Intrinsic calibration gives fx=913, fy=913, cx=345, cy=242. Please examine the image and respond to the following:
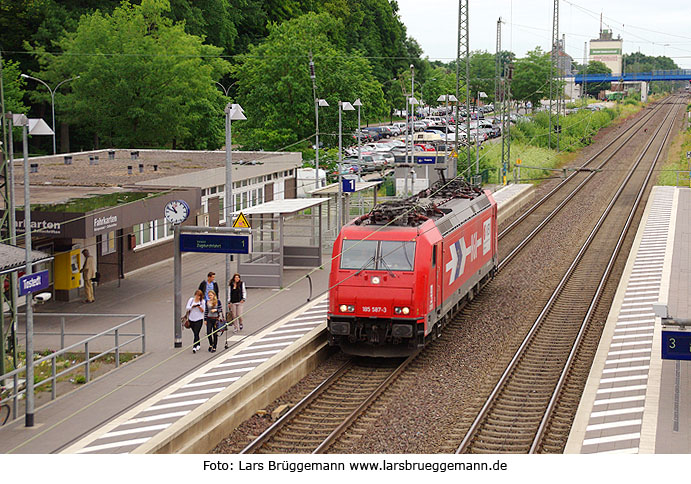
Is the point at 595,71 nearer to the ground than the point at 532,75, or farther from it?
farther from it

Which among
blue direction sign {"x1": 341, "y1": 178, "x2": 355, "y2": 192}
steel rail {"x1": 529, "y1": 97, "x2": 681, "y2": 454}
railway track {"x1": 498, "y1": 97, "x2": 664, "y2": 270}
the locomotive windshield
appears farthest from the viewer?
railway track {"x1": 498, "y1": 97, "x2": 664, "y2": 270}

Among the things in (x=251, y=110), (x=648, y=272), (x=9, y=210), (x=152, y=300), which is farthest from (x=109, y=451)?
(x=251, y=110)

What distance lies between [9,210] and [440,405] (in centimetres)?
914

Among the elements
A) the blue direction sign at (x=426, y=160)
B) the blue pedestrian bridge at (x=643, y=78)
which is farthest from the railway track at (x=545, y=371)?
the blue pedestrian bridge at (x=643, y=78)

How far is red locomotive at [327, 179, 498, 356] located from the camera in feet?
63.9

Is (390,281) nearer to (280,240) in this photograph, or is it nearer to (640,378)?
(640,378)

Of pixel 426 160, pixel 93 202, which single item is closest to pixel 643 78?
pixel 426 160

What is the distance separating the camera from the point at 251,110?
5325cm

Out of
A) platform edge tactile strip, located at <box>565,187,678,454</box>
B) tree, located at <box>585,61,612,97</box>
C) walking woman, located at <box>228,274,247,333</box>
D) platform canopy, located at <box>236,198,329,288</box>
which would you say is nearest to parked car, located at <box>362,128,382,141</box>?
platform edge tactile strip, located at <box>565,187,678,454</box>

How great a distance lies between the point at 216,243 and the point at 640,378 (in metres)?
9.03

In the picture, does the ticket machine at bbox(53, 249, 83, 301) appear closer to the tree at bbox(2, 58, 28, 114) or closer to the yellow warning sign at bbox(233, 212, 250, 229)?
the yellow warning sign at bbox(233, 212, 250, 229)

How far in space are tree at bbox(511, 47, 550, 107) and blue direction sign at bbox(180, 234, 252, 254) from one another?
254 feet

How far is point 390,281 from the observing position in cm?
1953
